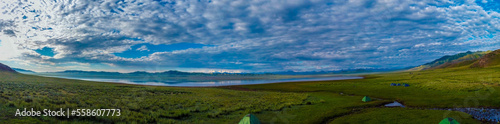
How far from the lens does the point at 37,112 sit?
55.1 ft

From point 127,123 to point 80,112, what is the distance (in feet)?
15.2

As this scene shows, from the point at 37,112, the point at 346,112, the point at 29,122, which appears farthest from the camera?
the point at 346,112

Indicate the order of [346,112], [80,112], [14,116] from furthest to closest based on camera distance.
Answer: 1. [346,112]
2. [80,112]
3. [14,116]

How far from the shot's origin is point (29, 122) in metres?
14.4

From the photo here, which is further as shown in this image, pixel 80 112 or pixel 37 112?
pixel 80 112

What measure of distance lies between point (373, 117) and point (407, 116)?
340 cm

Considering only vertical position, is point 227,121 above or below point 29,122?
below

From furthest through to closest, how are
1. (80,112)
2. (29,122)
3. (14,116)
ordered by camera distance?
(80,112)
(14,116)
(29,122)

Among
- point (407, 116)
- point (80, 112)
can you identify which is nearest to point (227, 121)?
point (80, 112)

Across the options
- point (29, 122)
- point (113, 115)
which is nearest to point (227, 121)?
point (113, 115)

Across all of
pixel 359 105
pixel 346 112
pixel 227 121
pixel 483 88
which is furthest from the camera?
pixel 483 88

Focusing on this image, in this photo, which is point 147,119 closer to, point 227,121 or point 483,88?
point 227,121

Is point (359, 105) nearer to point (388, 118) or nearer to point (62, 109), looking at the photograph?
point (388, 118)

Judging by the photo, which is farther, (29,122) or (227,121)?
(227,121)
